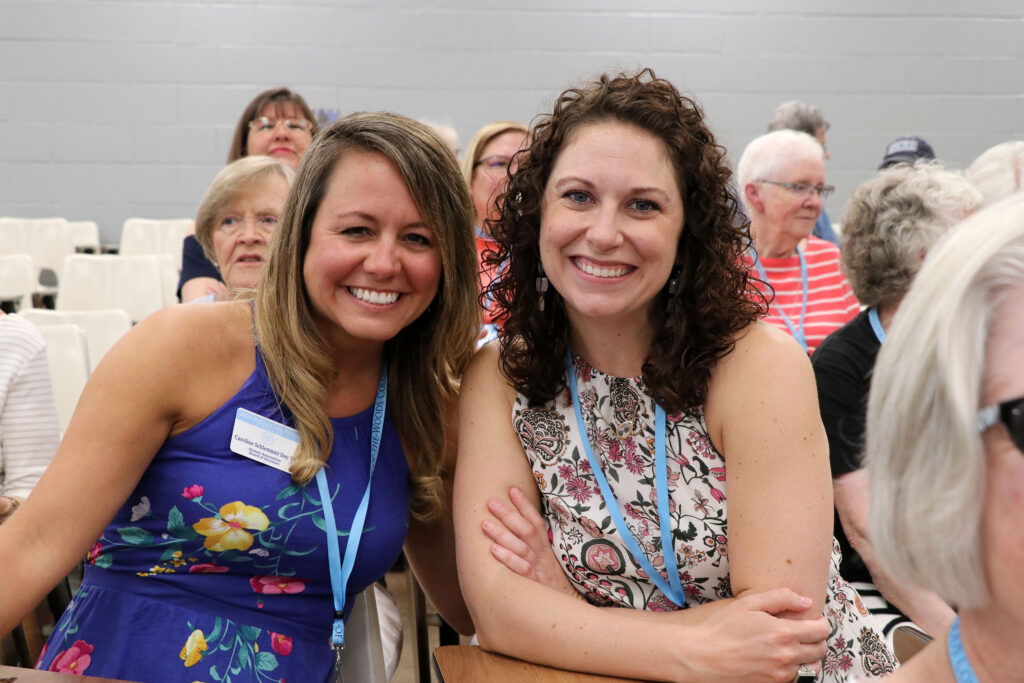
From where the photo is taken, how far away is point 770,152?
143 inches

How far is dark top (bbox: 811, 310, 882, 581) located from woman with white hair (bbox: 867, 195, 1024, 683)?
1.30 m

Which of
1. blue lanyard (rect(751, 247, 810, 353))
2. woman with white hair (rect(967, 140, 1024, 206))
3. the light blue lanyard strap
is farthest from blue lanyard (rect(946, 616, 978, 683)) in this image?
blue lanyard (rect(751, 247, 810, 353))

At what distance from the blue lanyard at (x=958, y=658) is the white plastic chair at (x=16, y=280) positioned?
531 centimetres

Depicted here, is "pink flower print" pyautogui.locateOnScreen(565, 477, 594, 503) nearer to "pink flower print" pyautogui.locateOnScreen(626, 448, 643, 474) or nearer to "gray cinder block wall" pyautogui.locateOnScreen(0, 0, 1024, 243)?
"pink flower print" pyautogui.locateOnScreen(626, 448, 643, 474)

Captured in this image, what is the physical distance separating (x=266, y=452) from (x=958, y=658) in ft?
3.30

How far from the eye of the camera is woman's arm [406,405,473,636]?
1.70 meters

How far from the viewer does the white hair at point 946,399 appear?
0.71m

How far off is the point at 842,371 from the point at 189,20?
605 centimetres

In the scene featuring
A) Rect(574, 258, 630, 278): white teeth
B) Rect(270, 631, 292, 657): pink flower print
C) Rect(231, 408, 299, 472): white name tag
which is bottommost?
Rect(270, 631, 292, 657): pink flower print

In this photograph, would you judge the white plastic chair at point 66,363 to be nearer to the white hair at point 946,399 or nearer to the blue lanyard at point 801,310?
the blue lanyard at point 801,310

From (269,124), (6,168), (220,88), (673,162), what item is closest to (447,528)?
(673,162)

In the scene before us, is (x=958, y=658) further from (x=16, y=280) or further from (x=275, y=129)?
(x=16, y=280)

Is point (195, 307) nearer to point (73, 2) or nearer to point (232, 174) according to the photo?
point (232, 174)

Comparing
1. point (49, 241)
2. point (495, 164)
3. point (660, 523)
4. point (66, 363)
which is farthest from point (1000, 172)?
point (49, 241)
